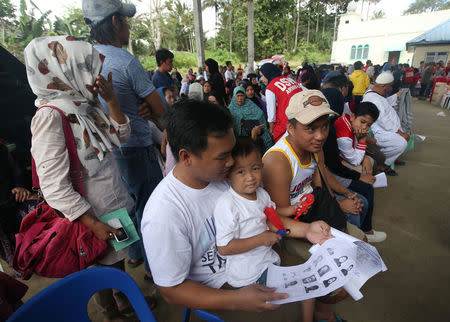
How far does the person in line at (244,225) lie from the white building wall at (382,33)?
86.2ft

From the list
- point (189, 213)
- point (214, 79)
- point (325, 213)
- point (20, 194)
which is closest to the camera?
point (189, 213)

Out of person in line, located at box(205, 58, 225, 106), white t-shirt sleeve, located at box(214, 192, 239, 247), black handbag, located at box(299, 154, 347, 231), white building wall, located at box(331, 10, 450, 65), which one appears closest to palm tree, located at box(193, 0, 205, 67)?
person in line, located at box(205, 58, 225, 106)

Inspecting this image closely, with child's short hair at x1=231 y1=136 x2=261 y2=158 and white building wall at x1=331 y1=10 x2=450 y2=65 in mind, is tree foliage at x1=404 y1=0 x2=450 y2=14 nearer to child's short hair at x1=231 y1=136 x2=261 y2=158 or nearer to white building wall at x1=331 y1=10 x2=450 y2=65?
white building wall at x1=331 y1=10 x2=450 y2=65

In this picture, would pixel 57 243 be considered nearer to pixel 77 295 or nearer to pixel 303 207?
pixel 77 295

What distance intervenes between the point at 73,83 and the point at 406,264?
3.10m

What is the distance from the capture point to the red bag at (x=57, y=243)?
115 cm

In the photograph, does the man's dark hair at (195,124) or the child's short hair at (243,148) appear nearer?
the man's dark hair at (195,124)

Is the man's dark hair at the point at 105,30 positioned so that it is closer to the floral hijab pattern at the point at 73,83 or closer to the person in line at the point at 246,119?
the floral hijab pattern at the point at 73,83

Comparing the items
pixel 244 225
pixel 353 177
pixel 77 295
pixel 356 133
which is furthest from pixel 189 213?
pixel 356 133

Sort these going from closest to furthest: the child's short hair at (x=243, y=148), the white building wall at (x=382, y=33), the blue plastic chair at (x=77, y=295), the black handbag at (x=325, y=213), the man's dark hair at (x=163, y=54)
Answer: the blue plastic chair at (x=77, y=295)
the child's short hair at (x=243, y=148)
the black handbag at (x=325, y=213)
the man's dark hair at (x=163, y=54)
the white building wall at (x=382, y=33)

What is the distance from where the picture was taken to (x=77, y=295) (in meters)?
0.95

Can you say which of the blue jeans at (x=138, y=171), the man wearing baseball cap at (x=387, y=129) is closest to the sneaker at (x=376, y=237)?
the man wearing baseball cap at (x=387, y=129)

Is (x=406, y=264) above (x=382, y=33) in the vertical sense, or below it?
below

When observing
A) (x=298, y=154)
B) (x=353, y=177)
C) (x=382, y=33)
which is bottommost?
(x=353, y=177)
